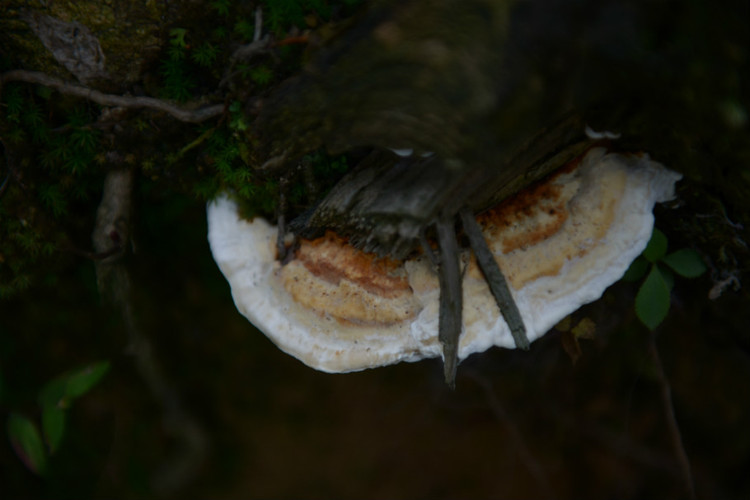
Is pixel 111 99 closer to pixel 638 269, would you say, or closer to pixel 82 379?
pixel 82 379

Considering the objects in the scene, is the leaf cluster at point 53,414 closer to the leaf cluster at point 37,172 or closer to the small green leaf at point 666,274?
the leaf cluster at point 37,172

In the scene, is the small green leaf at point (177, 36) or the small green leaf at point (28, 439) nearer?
the small green leaf at point (177, 36)

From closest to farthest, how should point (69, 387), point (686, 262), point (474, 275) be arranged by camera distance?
point (474, 275)
point (686, 262)
point (69, 387)

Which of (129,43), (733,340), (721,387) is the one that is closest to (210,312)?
(129,43)

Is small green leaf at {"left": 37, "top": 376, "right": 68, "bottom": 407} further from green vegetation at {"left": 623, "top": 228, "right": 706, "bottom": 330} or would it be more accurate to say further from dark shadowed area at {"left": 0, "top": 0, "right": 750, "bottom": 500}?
green vegetation at {"left": 623, "top": 228, "right": 706, "bottom": 330}

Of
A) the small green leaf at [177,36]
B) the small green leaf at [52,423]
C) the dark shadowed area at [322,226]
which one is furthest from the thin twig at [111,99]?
the small green leaf at [52,423]

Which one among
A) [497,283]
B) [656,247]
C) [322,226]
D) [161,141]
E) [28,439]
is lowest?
[656,247]

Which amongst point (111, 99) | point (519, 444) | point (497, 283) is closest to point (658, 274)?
point (497, 283)
